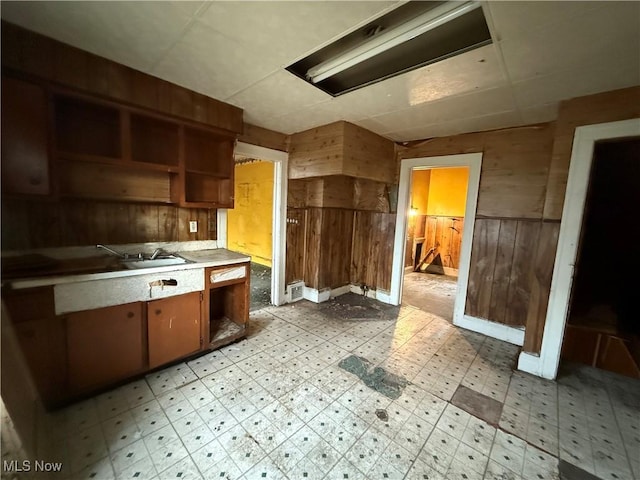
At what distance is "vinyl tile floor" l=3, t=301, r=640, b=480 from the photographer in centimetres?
139

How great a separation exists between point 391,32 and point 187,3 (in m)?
1.13

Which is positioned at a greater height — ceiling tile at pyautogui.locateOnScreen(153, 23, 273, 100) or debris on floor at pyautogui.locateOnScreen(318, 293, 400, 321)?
ceiling tile at pyautogui.locateOnScreen(153, 23, 273, 100)

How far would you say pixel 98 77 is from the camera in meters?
1.79

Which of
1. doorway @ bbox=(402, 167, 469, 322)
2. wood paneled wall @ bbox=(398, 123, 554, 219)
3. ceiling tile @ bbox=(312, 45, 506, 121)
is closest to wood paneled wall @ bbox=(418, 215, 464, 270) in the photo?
doorway @ bbox=(402, 167, 469, 322)

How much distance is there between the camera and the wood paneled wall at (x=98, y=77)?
1.53m

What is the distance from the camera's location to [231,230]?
6.75 metres

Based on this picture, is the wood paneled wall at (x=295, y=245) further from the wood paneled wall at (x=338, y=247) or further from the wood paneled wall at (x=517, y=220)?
the wood paneled wall at (x=517, y=220)

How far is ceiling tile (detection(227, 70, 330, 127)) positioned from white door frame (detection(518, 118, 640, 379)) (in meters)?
2.16

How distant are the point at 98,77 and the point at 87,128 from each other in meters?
0.43

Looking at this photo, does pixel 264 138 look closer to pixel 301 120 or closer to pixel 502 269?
pixel 301 120

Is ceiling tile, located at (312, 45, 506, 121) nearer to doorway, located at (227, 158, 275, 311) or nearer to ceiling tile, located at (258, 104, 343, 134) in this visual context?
ceiling tile, located at (258, 104, 343, 134)

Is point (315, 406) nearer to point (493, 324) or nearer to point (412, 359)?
point (412, 359)

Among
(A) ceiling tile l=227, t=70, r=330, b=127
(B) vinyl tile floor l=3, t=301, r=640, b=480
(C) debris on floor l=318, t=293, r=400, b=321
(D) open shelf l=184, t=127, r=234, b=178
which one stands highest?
(A) ceiling tile l=227, t=70, r=330, b=127

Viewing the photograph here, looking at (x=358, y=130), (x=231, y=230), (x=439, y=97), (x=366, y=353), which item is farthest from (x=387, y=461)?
(x=231, y=230)
